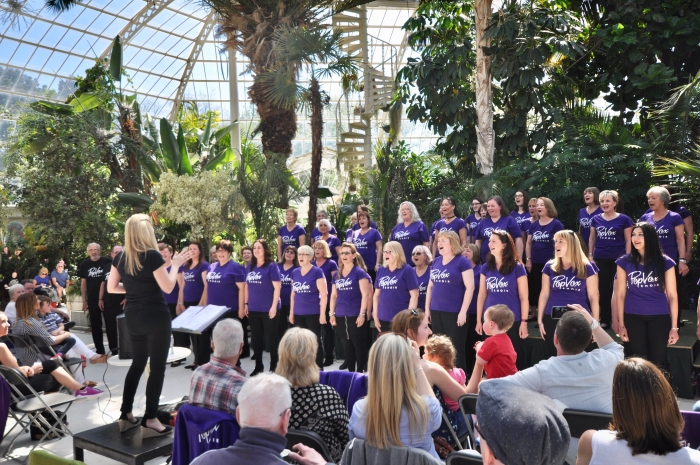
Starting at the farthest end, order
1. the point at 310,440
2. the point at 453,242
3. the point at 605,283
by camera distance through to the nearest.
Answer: the point at 605,283, the point at 453,242, the point at 310,440

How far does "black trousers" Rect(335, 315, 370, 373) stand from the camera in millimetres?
7184

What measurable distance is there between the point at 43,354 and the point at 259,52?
7.84m

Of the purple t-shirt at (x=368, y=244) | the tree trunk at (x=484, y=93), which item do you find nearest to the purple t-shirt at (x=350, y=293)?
the purple t-shirt at (x=368, y=244)

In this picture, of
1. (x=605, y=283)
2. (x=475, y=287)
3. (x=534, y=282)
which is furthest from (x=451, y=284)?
(x=605, y=283)

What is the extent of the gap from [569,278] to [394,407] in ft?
12.1

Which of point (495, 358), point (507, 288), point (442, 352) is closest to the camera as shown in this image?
point (442, 352)

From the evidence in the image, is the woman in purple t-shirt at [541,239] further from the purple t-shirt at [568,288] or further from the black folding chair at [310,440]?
the black folding chair at [310,440]

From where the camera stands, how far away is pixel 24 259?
14.1 m

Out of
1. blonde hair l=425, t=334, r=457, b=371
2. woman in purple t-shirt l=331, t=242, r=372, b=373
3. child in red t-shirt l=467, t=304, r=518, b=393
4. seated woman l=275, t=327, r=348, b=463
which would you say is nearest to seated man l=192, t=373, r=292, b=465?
seated woman l=275, t=327, r=348, b=463

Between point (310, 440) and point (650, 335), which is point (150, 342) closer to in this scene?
point (310, 440)

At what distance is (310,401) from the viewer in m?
3.54

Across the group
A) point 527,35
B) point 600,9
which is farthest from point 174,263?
point 600,9

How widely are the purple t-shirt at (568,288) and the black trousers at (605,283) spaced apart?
4.80 feet

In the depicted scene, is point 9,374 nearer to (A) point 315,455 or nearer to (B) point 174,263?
(B) point 174,263
